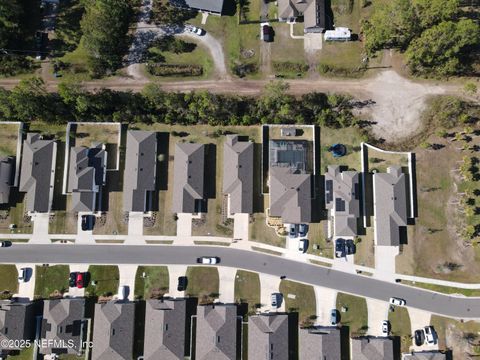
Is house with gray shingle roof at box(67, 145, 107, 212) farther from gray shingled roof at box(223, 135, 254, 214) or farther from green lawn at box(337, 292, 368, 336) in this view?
green lawn at box(337, 292, 368, 336)

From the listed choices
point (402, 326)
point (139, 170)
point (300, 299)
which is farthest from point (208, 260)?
point (402, 326)

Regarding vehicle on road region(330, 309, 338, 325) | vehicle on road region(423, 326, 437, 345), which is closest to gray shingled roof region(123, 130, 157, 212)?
vehicle on road region(330, 309, 338, 325)

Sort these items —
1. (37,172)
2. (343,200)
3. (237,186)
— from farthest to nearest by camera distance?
(343,200), (237,186), (37,172)

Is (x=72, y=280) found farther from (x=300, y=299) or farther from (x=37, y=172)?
(x=300, y=299)

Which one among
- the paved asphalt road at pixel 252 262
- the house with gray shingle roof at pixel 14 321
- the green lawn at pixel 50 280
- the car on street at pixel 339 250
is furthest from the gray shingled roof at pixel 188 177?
the house with gray shingle roof at pixel 14 321

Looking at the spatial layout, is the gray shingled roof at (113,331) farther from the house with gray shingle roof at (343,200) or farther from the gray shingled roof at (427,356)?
the gray shingled roof at (427,356)
